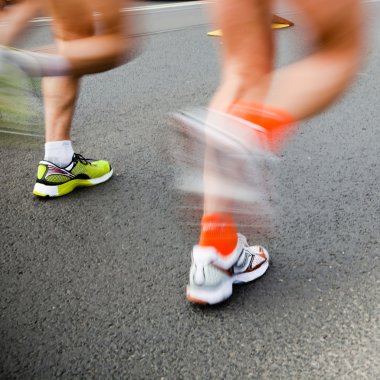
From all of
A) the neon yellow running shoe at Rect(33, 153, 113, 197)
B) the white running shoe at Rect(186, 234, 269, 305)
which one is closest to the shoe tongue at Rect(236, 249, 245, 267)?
the white running shoe at Rect(186, 234, 269, 305)

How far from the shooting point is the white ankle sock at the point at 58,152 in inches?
92.4

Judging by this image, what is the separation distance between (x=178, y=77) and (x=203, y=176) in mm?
2719

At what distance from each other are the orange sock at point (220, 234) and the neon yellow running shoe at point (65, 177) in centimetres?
87

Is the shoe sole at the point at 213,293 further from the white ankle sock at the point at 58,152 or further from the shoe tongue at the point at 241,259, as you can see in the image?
the white ankle sock at the point at 58,152

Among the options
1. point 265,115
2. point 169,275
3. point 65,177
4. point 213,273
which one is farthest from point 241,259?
point 65,177

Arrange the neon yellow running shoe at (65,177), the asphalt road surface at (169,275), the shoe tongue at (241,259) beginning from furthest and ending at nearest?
the neon yellow running shoe at (65,177) → the shoe tongue at (241,259) → the asphalt road surface at (169,275)

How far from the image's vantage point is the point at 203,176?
1354mm

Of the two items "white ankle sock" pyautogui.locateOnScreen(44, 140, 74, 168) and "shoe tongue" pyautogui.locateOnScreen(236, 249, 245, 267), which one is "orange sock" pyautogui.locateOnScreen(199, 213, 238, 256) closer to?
"shoe tongue" pyautogui.locateOnScreen(236, 249, 245, 267)

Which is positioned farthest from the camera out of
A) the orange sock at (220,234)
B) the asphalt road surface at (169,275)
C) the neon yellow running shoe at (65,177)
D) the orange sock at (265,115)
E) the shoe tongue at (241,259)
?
the neon yellow running shoe at (65,177)

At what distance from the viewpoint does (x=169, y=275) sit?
1.87 metres

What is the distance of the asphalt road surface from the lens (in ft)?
4.96

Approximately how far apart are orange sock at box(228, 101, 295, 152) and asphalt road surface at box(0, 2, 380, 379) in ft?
0.65

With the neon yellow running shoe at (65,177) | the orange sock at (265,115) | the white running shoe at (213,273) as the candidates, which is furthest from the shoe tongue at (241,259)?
the neon yellow running shoe at (65,177)

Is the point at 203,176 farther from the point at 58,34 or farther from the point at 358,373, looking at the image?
the point at 58,34
